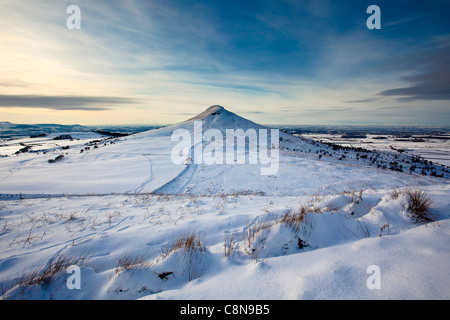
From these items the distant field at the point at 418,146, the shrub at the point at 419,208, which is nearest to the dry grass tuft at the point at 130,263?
the shrub at the point at 419,208

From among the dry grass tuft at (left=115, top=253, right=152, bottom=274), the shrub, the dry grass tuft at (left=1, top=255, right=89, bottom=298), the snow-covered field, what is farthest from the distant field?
the dry grass tuft at (left=1, top=255, right=89, bottom=298)

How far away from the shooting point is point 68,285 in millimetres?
2029

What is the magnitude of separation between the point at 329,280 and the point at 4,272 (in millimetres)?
3989

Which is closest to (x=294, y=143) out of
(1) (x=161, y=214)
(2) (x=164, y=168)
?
(2) (x=164, y=168)

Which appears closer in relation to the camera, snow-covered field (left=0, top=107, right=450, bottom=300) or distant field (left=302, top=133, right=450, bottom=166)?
snow-covered field (left=0, top=107, right=450, bottom=300)

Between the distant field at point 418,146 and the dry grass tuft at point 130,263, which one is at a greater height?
the distant field at point 418,146

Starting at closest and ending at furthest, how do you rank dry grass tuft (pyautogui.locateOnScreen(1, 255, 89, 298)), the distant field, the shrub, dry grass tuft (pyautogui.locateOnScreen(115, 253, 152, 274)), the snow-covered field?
the snow-covered field < dry grass tuft (pyautogui.locateOnScreen(1, 255, 89, 298)) < dry grass tuft (pyautogui.locateOnScreen(115, 253, 152, 274)) < the shrub < the distant field

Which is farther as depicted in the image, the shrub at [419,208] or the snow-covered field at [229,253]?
the shrub at [419,208]

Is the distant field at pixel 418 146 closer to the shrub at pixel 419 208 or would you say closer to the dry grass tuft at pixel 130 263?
the shrub at pixel 419 208

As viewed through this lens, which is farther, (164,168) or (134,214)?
(164,168)

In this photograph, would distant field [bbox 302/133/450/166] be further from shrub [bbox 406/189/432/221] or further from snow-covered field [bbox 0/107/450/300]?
snow-covered field [bbox 0/107/450/300]

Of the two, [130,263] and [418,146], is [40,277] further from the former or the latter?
[418,146]
